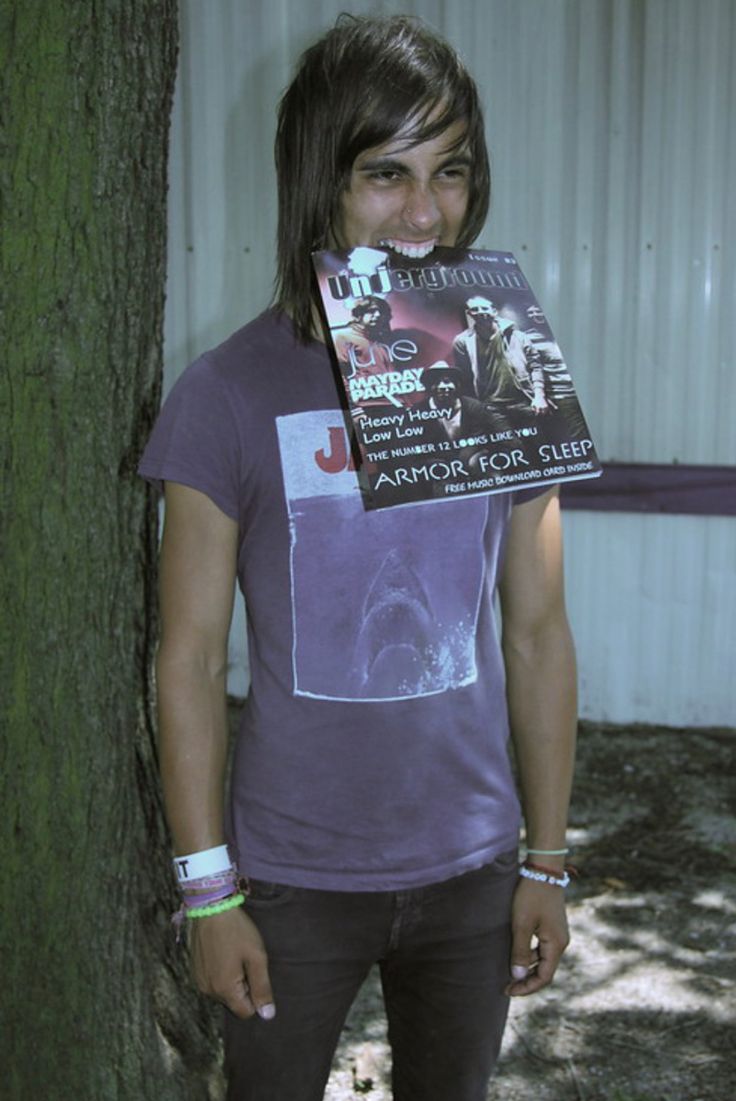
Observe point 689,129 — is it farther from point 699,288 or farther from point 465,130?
point 465,130

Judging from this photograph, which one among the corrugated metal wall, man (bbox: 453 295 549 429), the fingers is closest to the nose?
man (bbox: 453 295 549 429)

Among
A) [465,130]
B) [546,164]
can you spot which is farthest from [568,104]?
[465,130]

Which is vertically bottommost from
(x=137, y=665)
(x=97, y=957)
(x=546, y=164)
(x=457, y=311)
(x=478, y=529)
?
(x=97, y=957)

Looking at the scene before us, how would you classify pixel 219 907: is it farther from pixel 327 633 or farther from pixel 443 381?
pixel 443 381

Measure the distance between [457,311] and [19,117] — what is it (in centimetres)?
78

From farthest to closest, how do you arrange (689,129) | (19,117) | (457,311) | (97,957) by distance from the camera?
(689,129)
(97,957)
(19,117)
(457,311)

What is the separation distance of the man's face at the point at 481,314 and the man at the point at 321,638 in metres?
0.12

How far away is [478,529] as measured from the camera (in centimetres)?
182

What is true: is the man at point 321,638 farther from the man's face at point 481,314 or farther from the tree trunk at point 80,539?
the tree trunk at point 80,539

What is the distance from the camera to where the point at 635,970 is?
372 cm

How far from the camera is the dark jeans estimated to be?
1.76m

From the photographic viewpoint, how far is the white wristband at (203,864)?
5.67 ft

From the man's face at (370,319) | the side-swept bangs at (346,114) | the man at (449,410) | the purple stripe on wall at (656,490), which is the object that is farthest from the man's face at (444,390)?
the purple stripe on wall at (656,490)

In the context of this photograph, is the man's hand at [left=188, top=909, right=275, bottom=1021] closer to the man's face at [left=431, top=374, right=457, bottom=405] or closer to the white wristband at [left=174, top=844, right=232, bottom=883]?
the white wristband at [left=174, top=844, right=232, bottom=883]
